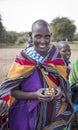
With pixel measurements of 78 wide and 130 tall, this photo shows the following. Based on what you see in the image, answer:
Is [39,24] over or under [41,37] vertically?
over

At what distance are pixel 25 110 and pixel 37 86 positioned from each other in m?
0.30

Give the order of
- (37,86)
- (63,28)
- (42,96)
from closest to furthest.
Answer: (42,96) → (37,86) → (63,28)

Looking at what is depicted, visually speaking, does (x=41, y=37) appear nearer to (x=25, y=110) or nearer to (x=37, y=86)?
(x=37, y=86)

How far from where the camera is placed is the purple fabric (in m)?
3.43

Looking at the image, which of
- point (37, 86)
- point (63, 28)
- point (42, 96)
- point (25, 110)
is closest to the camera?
point (42, 96)

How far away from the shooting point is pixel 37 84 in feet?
11.2

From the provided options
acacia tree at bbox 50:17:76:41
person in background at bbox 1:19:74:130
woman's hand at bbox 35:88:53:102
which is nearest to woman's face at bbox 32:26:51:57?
person in background at bbox 1:19:74:130

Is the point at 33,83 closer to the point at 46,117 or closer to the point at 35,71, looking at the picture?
the point at 35,71

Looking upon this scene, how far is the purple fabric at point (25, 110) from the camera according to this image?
3.43 metres

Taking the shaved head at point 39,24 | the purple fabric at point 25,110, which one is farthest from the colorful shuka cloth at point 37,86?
the shaved head at point 39,24

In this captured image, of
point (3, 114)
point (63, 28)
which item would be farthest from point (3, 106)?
point (63, 28)

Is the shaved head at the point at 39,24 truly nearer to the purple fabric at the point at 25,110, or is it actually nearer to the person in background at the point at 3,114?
the purple fabric at the point at 25,110

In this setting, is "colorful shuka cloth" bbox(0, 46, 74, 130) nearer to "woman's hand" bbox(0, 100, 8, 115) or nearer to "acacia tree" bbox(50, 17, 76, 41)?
"woman's hand" bbox(0, 100, 8, 115)

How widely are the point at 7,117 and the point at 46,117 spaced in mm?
459
